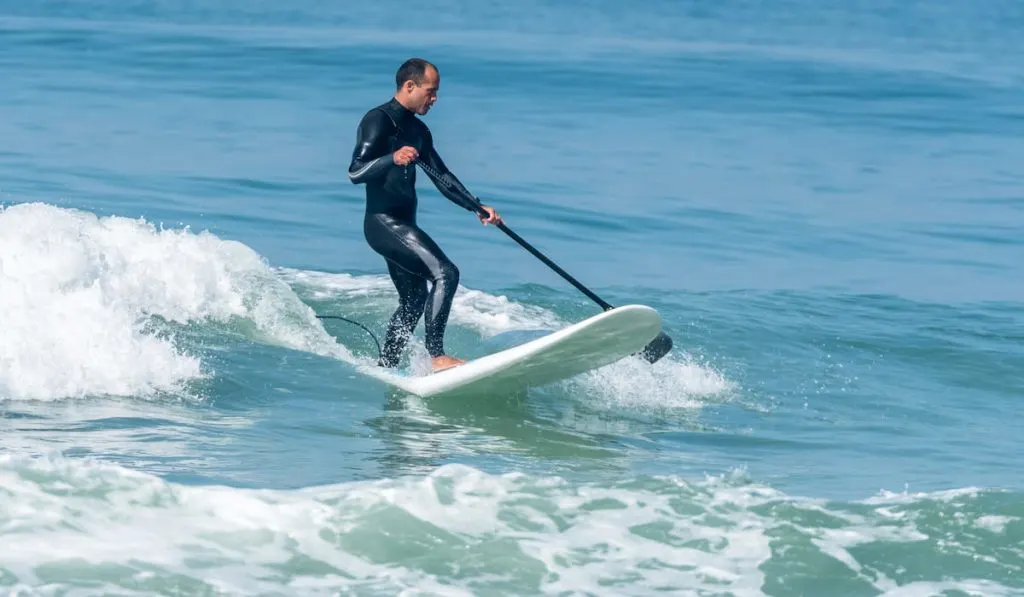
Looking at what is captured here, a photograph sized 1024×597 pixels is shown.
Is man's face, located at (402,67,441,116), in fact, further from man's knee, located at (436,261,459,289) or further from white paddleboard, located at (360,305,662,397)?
white paddleboard, located at (360,305,662,397)

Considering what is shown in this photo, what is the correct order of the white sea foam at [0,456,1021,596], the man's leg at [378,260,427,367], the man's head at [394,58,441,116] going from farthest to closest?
the man's leg at [378,260,427,367] → the man's head at [394,58,441,116] → the white sea foam at [0,456,1021,596]

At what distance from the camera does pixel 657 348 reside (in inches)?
361

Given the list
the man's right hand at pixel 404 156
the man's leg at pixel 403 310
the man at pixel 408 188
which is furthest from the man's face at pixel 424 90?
the man's leg at pixel 403 310

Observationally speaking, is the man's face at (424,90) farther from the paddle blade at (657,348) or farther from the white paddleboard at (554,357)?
the paddle blade at (657,348)

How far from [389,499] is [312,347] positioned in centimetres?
383

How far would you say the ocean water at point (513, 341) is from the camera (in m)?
6.40

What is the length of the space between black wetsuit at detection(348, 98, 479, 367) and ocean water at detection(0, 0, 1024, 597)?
24.6 inches

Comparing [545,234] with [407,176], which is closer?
[407,176]

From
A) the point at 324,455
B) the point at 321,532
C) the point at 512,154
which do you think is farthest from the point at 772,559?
the point at 512,154

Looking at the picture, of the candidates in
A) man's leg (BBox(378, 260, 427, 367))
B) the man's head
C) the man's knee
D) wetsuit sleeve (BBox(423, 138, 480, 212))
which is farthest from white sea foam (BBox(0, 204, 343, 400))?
the man's head

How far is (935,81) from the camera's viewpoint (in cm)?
2978

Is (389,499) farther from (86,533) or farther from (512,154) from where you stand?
(512,154)

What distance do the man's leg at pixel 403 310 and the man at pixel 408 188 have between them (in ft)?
0.36

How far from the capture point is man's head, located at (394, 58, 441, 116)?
8922mm
